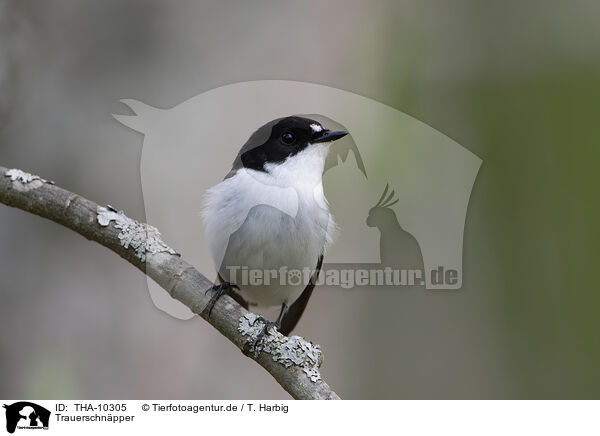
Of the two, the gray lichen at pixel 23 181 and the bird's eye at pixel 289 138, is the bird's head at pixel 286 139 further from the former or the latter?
the gray lichen at pixel 23 181

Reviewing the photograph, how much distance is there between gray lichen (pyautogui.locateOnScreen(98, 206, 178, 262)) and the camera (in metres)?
1.89

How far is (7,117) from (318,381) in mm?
2173

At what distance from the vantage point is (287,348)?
1.92m

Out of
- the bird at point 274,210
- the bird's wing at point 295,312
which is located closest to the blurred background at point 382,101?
the bird's wing at point 295,312

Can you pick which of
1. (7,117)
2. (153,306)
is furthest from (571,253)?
(7,117)

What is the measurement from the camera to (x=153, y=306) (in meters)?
2.79

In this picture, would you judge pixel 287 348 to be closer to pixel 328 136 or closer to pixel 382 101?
pixel 328 136

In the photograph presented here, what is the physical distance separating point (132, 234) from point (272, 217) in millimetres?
660

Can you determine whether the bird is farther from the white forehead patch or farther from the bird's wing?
the bird's wing
